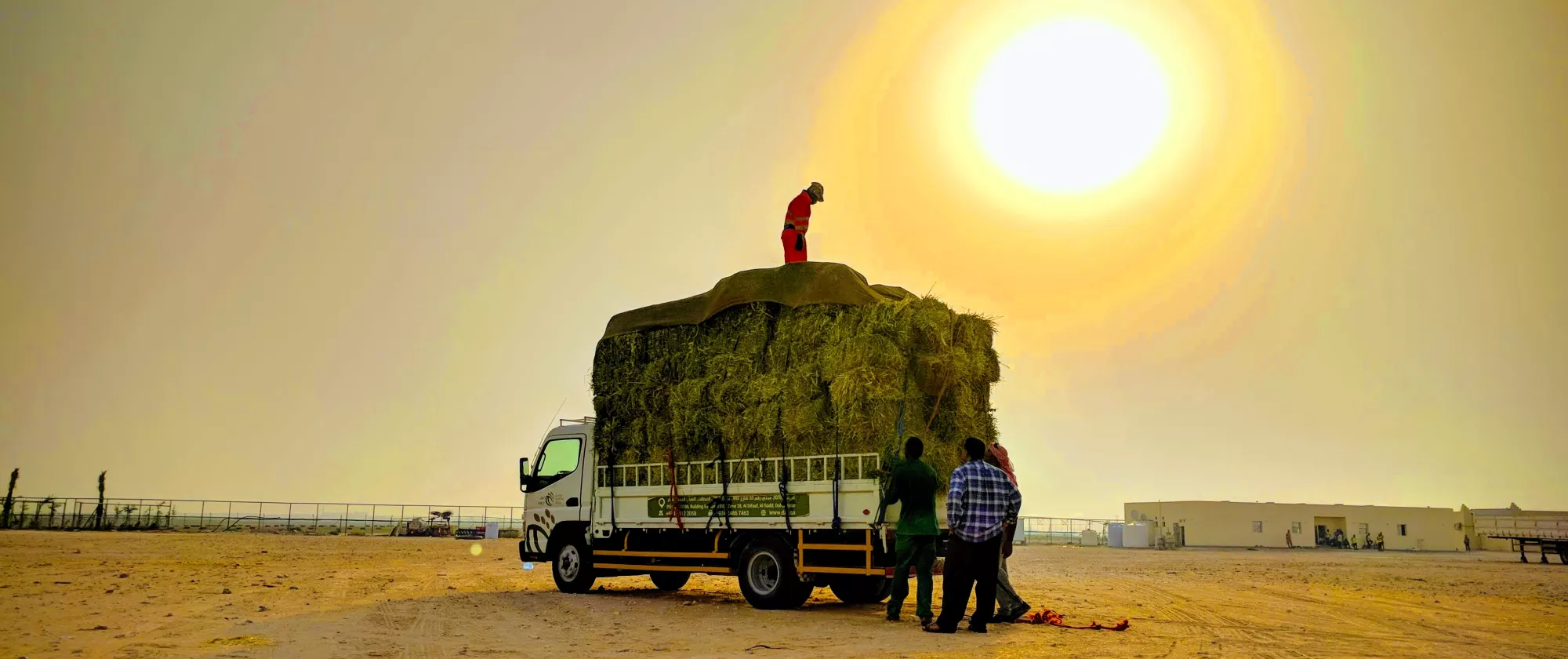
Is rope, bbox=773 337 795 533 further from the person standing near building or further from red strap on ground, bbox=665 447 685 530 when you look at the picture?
the person standing near building

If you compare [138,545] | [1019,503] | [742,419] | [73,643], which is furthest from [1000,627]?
[138,545]

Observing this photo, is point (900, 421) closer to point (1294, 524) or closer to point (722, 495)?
point (722, 495)

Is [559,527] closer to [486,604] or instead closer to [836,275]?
[486,604]

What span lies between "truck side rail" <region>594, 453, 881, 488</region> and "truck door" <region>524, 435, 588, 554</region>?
52 cm

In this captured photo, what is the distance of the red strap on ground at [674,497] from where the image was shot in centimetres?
1505

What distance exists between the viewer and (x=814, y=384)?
1351 cm

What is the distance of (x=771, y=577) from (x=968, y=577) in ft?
13.2

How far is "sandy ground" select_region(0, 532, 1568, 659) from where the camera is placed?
30.7 ft

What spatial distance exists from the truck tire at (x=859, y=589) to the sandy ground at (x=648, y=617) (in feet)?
0.91

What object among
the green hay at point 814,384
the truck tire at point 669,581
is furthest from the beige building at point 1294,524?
the green hay at point 814,384

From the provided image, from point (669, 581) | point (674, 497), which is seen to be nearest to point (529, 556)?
point (669, 581)

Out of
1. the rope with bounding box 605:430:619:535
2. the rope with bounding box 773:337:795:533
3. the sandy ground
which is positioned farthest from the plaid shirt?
the rope with bounding box 605:430:619:535

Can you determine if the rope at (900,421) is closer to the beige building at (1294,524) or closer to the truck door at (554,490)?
the truck door at (554,490)

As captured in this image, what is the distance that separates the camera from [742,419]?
14312 mm
